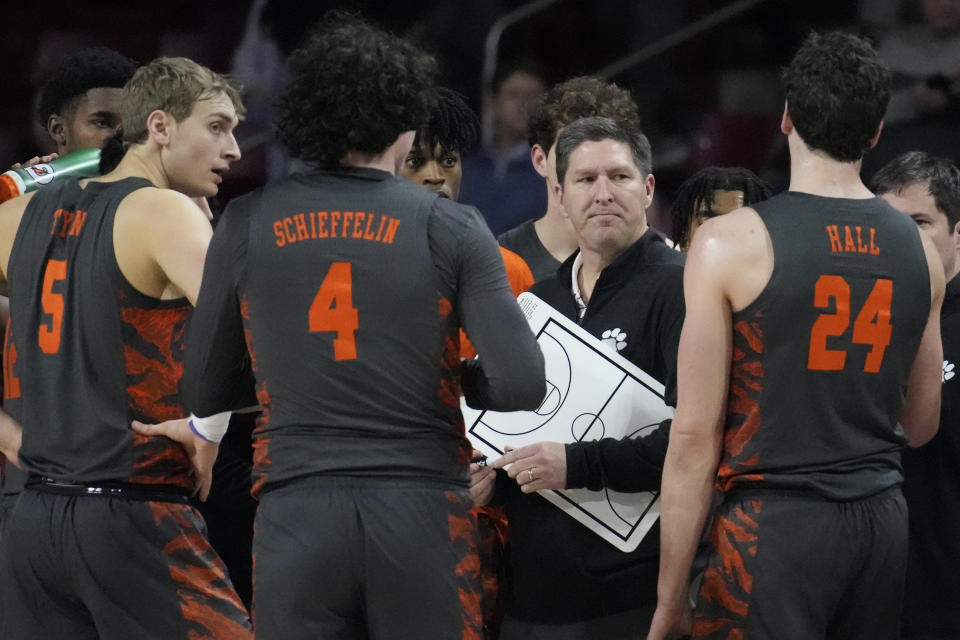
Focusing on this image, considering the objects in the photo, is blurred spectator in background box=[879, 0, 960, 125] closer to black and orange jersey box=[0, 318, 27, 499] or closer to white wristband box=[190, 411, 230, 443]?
white wristband box=[190, 411, 230, 443]

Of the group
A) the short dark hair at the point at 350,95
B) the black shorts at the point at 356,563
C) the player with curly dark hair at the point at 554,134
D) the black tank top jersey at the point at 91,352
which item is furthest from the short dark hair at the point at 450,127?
the black shorts at the point at 356,563

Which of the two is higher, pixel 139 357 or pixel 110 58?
pixel 110 58

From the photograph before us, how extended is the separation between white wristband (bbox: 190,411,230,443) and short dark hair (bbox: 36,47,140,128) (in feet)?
4.98

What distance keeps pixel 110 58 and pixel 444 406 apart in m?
2.20

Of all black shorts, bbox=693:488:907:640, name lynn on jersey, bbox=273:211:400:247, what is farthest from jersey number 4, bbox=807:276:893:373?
name lynn on jersey, bbox=273:211:400:247

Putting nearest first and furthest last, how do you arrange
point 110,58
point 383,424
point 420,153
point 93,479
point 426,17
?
point 383,424
point 93,479
point 420,153
point 110,58
point 426,17

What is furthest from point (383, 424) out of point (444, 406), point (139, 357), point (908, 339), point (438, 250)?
point (908, 339)

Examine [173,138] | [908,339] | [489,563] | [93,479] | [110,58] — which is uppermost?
[110,58]

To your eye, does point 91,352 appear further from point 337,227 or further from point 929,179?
point 929,179

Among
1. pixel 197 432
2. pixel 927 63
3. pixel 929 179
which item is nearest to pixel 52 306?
pixel 197 432

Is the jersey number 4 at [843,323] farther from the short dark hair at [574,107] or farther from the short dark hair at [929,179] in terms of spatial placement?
the short dark hair at [574,107]

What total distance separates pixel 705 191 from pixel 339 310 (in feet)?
5.86

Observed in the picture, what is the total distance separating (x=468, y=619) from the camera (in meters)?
2.64

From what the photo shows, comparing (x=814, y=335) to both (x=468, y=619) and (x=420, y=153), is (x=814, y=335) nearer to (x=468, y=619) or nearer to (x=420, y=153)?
(x=468, y=619)
